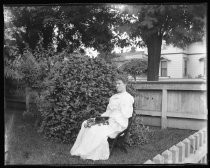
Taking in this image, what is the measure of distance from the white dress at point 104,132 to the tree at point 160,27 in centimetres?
174

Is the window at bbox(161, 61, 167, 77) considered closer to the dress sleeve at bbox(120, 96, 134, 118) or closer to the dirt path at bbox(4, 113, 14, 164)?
the dress sleeve at bbox(120, 96, 134, 118)

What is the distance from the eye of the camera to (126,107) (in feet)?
19.4

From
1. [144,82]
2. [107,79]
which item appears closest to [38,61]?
[107,79]

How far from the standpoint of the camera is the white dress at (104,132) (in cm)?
565

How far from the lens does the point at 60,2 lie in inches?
202

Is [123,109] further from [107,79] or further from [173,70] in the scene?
[173,70]

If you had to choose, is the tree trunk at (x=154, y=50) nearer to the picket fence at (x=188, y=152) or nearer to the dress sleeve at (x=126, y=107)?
the dress sleeve at (x=126, y=107)

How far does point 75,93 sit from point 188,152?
291 cm

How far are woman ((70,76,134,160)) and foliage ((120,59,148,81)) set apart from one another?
140 cm

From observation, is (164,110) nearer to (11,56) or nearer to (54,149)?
(54,149)

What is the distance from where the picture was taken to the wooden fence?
7953 millimetres

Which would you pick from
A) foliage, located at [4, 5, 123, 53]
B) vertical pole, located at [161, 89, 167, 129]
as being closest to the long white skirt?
foliage, located at [4, 5, 123, 53]

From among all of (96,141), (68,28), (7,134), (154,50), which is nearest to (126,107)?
(96,141)

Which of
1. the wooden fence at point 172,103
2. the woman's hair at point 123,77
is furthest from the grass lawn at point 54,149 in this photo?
the woman's hair at point 123,77
